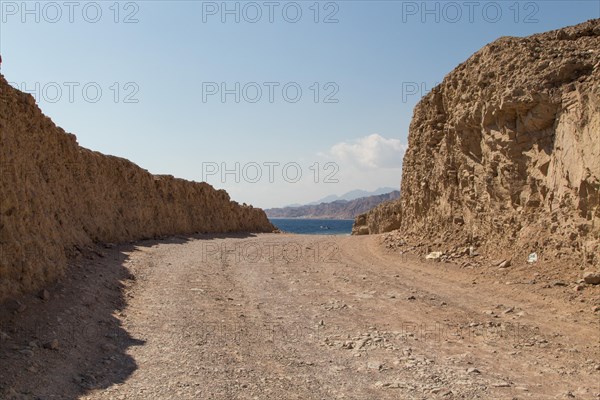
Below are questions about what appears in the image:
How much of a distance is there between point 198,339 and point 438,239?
937 centimetres

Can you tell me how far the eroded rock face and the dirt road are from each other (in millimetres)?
700

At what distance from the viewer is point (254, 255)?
16016 mm

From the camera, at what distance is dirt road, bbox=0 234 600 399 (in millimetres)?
5500

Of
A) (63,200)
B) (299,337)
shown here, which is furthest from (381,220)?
(299,337)

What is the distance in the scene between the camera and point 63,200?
1288 centimetres

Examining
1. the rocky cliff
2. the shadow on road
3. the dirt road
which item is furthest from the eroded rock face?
the rocky cliff

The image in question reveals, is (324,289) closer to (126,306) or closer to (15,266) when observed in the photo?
(126,306)

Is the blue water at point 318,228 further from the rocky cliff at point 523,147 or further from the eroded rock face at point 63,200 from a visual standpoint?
the rocky cliff at point 523,147

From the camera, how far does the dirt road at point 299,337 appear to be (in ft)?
18.0

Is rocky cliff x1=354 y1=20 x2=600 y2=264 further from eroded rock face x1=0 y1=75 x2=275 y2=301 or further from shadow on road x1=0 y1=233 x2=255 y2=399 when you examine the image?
eroded rock face x1=0 y1=75 x2=275 y2=301

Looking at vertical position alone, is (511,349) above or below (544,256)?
below

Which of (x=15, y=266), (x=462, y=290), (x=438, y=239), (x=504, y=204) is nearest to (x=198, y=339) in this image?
(x=15, y=266)

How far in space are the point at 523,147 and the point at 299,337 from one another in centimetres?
761

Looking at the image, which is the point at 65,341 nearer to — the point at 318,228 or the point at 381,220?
the point at 381,220
